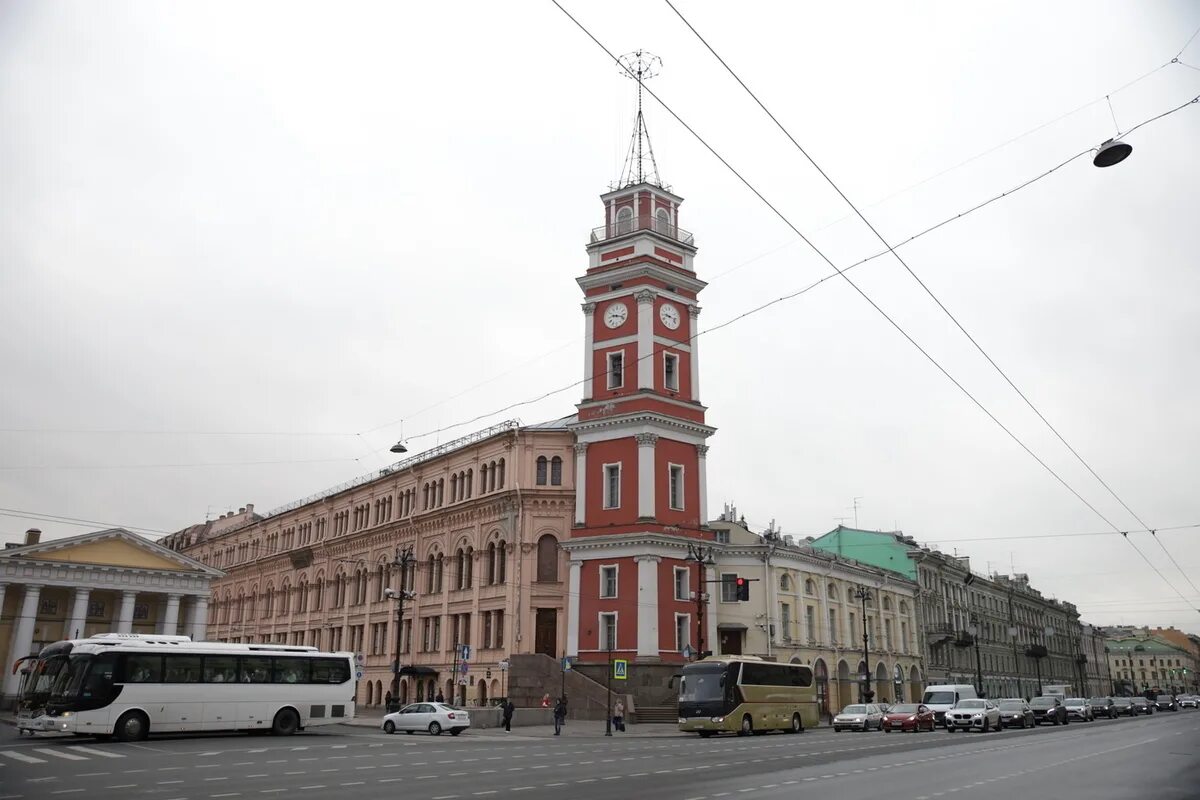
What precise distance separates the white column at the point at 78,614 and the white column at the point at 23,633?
2.12 m

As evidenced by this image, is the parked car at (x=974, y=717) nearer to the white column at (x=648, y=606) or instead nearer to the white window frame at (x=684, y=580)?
the white window frame at (x=684, y=580)

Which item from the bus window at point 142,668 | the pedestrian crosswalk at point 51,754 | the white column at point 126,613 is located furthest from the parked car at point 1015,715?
the white column at point 126,613

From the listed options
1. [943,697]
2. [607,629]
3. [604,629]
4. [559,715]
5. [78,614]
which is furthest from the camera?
[78,614]

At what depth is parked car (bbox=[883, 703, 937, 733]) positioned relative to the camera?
132 ft

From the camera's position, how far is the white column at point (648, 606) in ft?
147

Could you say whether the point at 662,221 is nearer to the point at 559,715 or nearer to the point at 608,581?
the point at 608,581

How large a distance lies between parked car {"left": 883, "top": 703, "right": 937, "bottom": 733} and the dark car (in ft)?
33.6

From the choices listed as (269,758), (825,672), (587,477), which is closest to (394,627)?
(587,477)

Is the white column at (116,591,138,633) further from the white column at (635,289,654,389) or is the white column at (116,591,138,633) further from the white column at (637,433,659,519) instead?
the white column at (635,289,654,389)

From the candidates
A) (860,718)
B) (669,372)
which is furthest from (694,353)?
(860,718)

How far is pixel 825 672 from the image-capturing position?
57938mm

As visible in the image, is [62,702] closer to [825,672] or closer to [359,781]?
[359,781]

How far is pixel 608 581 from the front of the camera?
47094mm

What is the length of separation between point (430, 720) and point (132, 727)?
36.4 ft
